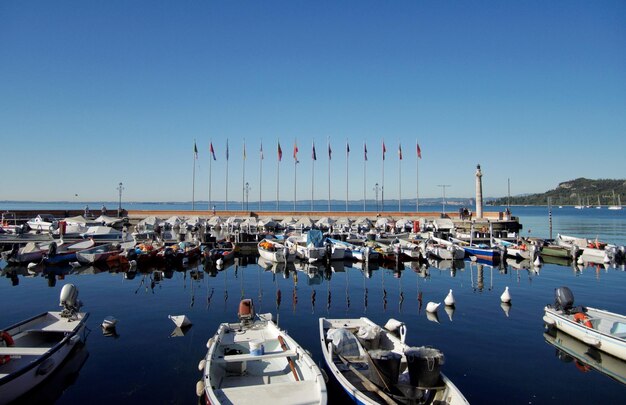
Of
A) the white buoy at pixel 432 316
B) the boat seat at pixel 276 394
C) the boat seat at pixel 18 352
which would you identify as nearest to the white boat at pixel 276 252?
the white buoy at pixel 432 316

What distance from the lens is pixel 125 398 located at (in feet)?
41.8

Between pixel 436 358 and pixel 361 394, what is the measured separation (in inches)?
89.6

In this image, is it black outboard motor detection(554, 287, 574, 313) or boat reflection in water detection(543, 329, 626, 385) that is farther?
black outboard motor detection(554, 287, 574, 313)

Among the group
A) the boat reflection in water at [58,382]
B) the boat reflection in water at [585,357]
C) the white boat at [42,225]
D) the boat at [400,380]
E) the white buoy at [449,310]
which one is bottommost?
the boat reflection in water at [585,357]

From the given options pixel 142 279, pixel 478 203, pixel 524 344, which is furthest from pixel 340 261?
pixel 478 203

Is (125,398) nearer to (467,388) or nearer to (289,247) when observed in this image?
(467,388)

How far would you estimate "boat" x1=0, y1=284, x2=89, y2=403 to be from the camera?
12227mm

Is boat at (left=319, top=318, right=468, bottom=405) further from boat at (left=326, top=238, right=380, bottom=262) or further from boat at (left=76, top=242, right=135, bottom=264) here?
boat at (left=76, top=242, right=135, bottom=264)

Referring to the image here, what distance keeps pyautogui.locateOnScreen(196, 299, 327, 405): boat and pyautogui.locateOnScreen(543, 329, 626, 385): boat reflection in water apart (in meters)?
11.5

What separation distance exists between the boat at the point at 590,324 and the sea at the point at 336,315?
0.50 metres

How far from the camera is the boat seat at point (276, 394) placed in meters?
10.1

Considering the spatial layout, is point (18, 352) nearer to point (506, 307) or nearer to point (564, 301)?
point (564, 301)

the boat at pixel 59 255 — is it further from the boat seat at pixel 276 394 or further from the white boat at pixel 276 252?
the boat seat at pixel 276 394

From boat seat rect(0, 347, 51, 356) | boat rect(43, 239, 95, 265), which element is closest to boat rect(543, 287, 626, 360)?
boat seat rect(0, 347, 51, 356)
